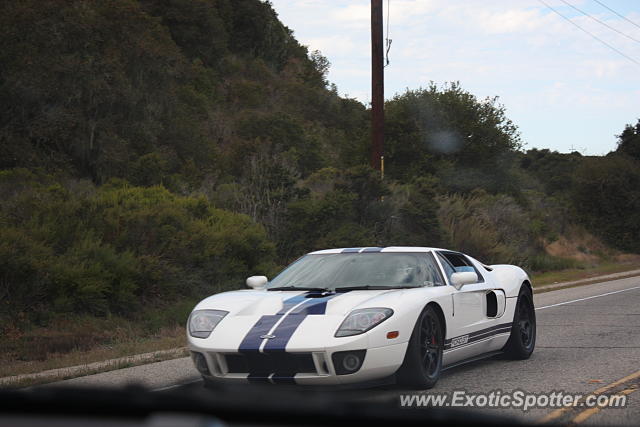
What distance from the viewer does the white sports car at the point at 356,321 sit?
7016 millimetres

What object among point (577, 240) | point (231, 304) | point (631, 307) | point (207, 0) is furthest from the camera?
point (207, 0)

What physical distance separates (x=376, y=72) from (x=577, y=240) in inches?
958

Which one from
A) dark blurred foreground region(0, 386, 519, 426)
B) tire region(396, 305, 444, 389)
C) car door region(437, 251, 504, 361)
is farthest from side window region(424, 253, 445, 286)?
dark blurred foreground region(0, 386, 519, 426)

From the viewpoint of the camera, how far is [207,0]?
174ft

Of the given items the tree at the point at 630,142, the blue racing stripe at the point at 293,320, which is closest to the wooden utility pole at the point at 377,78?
the blue racing stripe at the point at 293,320

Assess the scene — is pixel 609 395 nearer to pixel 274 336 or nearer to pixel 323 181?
pixel 274 336

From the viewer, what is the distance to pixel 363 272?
8.62 metres

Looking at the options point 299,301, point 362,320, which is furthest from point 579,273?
point 362,320

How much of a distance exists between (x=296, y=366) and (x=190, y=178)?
73.7 ft

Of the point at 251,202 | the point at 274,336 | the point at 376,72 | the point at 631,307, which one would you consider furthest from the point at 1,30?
the point at 274,336

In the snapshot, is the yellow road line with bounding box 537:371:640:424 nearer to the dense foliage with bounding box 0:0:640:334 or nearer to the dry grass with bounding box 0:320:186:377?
the dry grass with bounding box 0:320:186:377

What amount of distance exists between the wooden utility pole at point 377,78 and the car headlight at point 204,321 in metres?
15.9

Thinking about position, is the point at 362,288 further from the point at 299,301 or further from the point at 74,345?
the point at 74,345

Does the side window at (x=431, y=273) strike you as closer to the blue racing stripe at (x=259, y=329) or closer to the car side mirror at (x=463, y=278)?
the car side mirror at (x=463, y=278)
